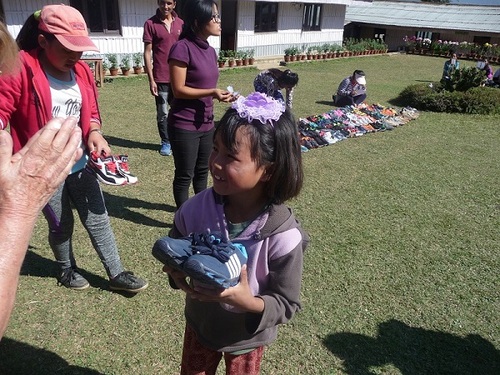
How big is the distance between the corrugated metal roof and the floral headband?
2993cm

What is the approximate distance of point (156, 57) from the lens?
5.84m

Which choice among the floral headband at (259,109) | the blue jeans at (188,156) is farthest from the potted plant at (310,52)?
the floral headband at (259,109)

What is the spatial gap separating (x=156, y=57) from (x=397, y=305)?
4.48 metres

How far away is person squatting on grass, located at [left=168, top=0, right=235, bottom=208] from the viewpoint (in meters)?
3.21

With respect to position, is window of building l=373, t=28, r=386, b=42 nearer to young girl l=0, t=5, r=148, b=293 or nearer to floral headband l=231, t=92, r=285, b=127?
young girl l=0, t=5, r=148, b=293

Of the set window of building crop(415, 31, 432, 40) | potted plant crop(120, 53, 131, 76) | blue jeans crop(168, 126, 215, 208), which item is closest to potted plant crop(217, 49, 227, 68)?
potted plant crop(120, 53, 131, 76)

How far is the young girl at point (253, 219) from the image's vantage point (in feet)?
4.86

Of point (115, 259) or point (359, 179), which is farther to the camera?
point (359, 179)

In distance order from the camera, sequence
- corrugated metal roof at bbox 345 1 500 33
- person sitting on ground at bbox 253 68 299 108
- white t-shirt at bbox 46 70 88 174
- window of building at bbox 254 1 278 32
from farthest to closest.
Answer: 1. corrugated metal roof at bbox 345 1 500 33
2. window of building at bbox 254 1 278 32
3. person sitting on ground at bbox 253 68 299 108
4. white t-shirt at bbox 46 70 88 174

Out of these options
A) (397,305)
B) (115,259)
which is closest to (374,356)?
(397,305)

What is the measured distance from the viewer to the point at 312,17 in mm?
21688

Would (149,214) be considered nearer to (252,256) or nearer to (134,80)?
(252,256)

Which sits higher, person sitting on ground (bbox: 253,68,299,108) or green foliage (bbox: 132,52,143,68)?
person sitting on ground (bbox: 253,68,299,108)

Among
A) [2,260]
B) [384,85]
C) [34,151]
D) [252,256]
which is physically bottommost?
[384,85]
